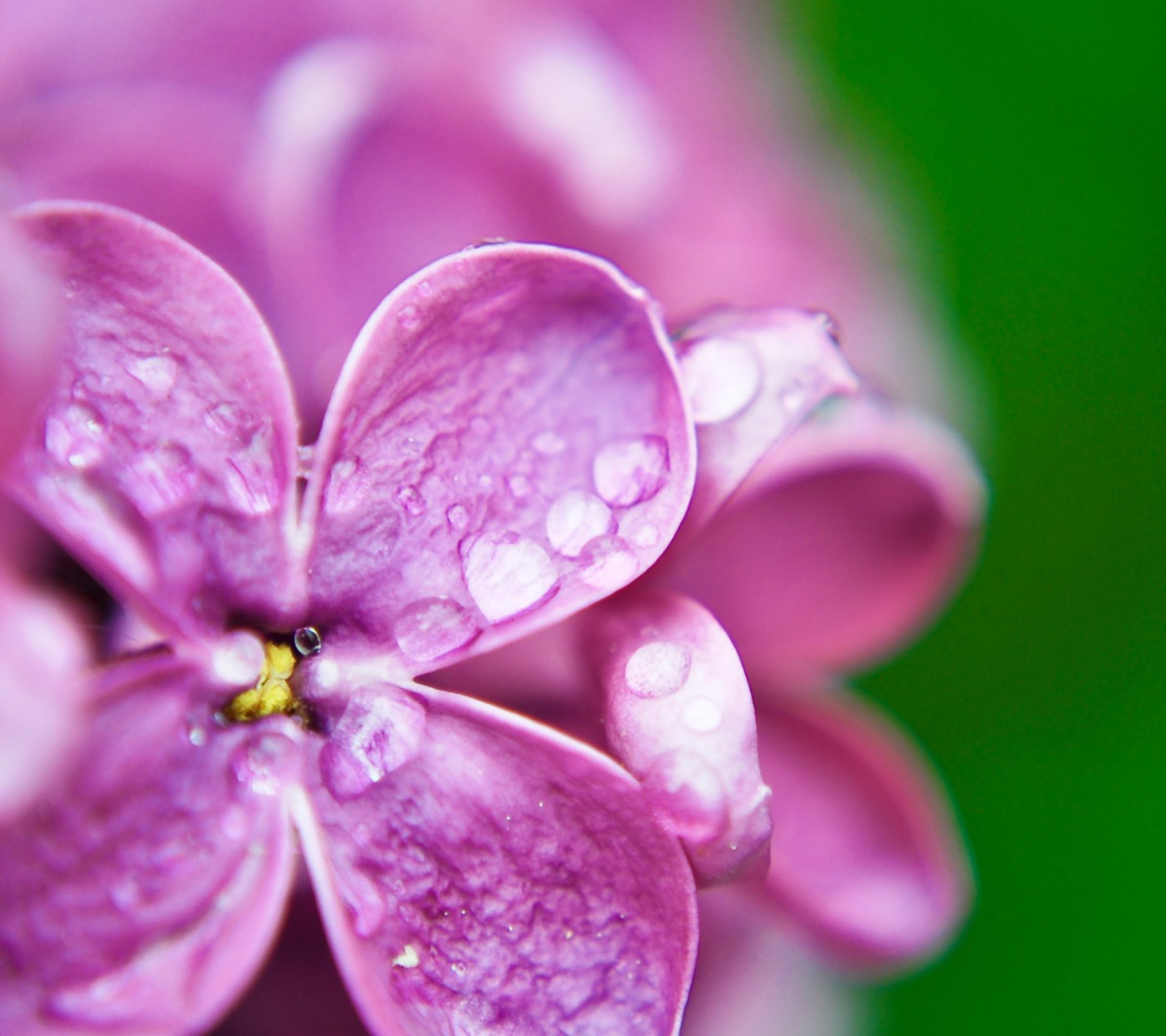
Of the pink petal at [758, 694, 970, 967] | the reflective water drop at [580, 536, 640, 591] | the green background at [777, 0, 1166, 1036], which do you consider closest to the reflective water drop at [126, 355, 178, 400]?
the reflective water drop at [580, 536, 640, 591]

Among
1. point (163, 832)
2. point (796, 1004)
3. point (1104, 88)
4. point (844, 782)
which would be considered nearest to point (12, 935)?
point (163, 832)

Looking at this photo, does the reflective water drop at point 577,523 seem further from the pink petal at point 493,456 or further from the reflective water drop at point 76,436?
the reflective water drop at point 76,436

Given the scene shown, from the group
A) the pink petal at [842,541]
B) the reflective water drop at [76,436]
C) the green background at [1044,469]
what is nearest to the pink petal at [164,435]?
the reflective water drop at [76,436]

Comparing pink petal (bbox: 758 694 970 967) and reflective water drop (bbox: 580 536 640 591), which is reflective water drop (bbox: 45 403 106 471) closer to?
reflective water drop (bbox: 580 536 640 591)

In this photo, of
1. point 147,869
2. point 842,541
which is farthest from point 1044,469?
point 147,869

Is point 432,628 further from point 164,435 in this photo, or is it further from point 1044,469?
point 1044,469

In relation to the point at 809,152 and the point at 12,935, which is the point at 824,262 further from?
the point at 12,935
